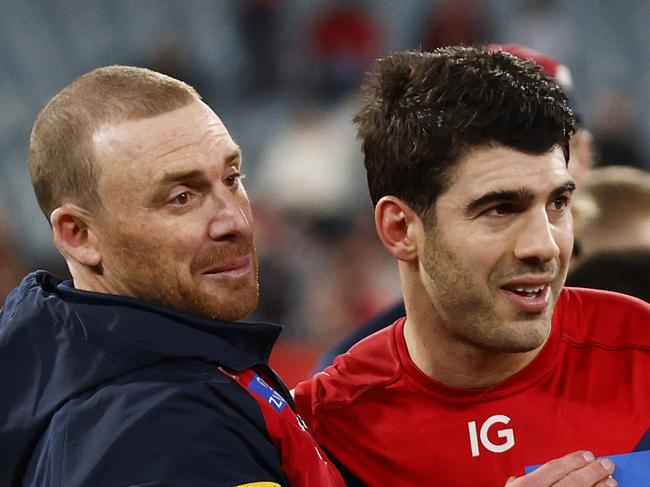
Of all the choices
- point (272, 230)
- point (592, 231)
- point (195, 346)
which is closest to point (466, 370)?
point (195, 346)

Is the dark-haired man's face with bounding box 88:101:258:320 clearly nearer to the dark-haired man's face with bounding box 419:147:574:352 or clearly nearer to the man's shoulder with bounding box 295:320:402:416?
the man's shoulder with bounding box 295:320:402:416

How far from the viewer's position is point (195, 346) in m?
2.48

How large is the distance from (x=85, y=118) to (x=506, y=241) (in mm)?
925

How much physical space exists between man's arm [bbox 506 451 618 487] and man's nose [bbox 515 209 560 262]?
0.40 m

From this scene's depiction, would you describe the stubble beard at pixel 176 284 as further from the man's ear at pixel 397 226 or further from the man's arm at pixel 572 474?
the man's arm at pixel 572 474

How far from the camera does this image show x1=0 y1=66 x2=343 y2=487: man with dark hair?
7.52 ft

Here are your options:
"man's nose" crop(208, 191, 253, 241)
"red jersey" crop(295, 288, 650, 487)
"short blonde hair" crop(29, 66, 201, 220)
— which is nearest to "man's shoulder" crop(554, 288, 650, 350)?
"red jersey" crop(295, 288, 650, 487)

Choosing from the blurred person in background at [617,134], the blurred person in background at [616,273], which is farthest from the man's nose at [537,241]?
the blurred person in background at [617,134]

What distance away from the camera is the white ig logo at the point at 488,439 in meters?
2.61

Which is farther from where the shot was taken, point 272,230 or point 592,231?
point 272,230

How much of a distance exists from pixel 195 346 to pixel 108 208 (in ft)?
1.14

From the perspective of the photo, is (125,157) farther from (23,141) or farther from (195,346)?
(23,141)

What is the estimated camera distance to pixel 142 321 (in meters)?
2.46

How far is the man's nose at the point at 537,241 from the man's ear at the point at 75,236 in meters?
0.90
